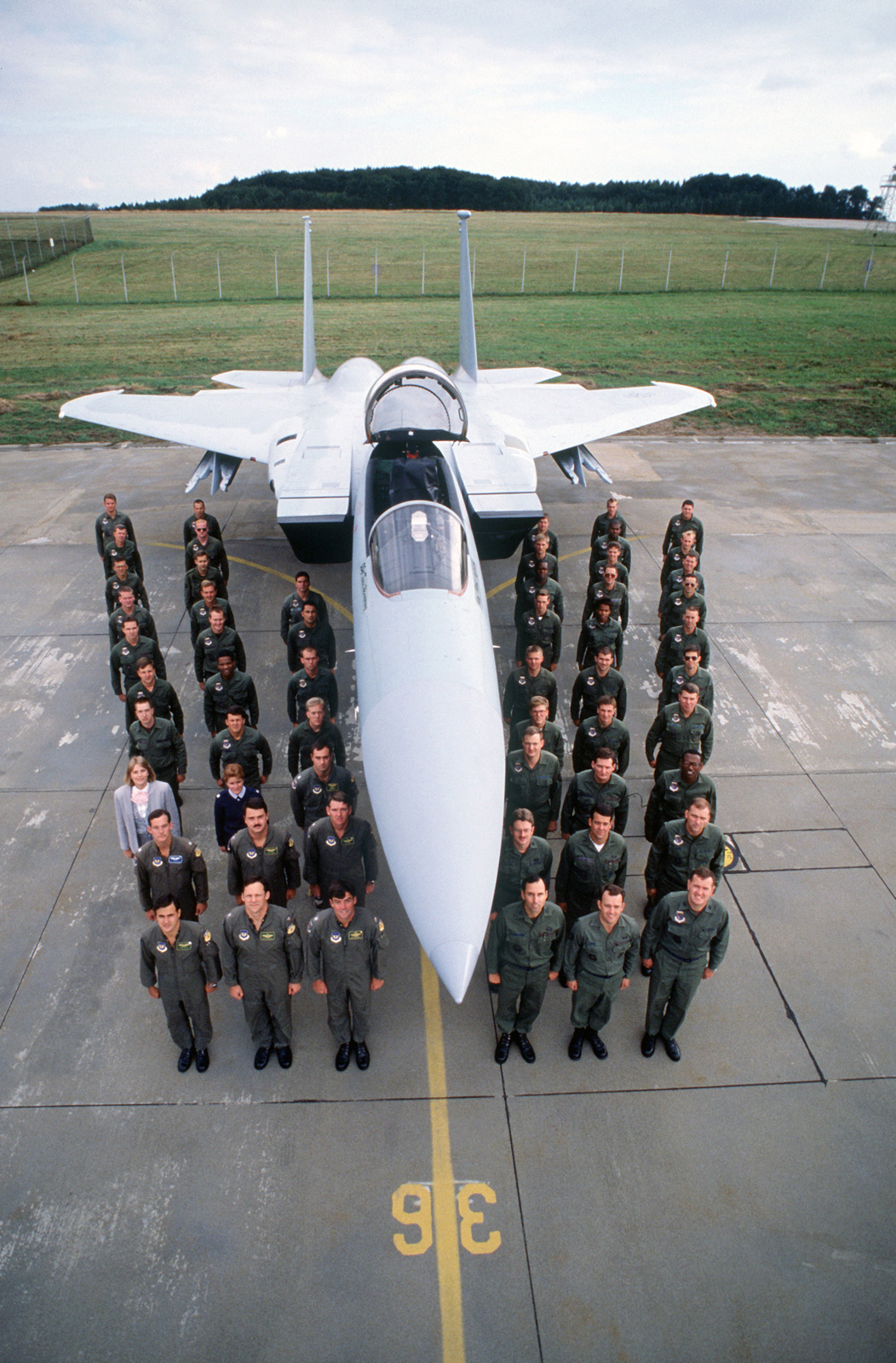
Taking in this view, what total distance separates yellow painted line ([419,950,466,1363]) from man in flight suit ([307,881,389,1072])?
469 mm

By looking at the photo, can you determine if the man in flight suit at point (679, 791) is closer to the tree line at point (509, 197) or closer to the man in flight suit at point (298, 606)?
the man in flight suit at point (298, 606)

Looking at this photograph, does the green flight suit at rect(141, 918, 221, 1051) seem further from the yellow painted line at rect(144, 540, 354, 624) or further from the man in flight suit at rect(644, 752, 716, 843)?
the yellow painted line at rect(144, 540, 354, 624)

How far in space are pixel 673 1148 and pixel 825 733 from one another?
5141 millimetres

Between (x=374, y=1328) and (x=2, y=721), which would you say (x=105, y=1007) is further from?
(x=2, y=721)

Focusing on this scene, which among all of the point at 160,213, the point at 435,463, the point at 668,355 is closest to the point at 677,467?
the point at 435,463

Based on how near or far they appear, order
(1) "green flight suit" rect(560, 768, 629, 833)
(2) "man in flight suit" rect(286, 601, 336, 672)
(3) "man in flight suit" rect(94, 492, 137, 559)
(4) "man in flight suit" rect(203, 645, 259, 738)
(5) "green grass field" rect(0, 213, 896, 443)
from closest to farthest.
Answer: (1) "green flight suit" rect(560, 768, 629, 833) → (4) "man in flight suit" rect(203, 645, 259, 738) → (2) "man in flight suit" rect(286, 601, 336, 672) → (3) "man in flight suit" rect(94, 492, 137, 559) → (5) "green grass field" rect(0, 213, 896, 443)

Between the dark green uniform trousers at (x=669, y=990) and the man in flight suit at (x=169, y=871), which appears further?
the man in flight suit at (x=169, y=871)

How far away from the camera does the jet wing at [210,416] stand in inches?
460

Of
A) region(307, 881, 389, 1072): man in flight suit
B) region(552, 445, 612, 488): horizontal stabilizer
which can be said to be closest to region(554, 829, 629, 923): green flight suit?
region(307, 881, 389, 1072): man in flight suit

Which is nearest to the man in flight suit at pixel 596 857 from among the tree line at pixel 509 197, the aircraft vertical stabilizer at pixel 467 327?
the aircraft vertical stabilizer at pixel 467 327

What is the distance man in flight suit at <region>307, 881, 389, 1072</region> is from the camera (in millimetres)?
4711

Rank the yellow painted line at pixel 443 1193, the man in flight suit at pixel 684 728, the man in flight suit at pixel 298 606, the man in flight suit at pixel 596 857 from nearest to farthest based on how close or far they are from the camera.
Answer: the yellow painted line at pixel 443 1193 → the man in flight suit at pixel 596 857 → the man in flight suit at pixel 684 728 → the man in flight suit at pixel 298 606

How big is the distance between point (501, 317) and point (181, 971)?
3668cm

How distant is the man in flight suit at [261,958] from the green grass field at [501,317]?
1802 cm
